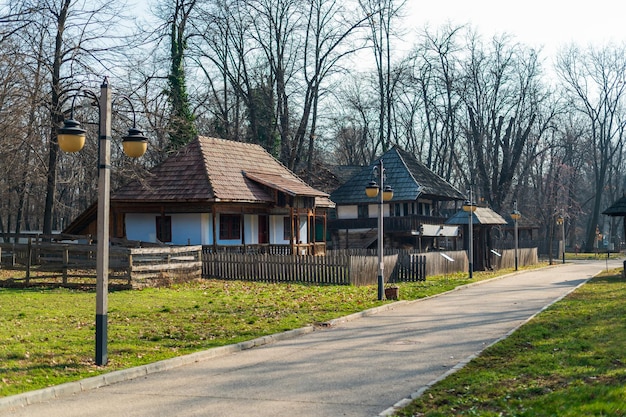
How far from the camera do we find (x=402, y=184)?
52469 millimetres

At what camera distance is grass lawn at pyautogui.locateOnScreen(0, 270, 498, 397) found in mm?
10961

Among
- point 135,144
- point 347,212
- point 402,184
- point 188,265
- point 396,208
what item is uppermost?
point 402,184

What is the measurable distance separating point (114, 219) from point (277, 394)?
28626 millimetres

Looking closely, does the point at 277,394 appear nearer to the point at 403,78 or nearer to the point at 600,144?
the point at 403,78

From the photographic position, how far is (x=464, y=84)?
60.9m

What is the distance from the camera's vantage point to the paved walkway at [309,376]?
8.62m

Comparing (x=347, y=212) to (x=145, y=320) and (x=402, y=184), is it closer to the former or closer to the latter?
(x=402, y=184)

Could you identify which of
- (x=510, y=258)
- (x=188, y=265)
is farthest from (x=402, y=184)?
(x=188, y=265)

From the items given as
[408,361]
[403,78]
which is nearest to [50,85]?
[408,361]

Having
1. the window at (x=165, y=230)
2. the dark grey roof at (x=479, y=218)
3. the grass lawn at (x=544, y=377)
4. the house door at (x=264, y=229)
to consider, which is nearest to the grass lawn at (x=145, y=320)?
the grass lawn at (x=544, y=377)

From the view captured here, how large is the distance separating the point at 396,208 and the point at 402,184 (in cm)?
188

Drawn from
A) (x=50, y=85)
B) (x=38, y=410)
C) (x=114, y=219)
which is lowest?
(x=38, y=410)

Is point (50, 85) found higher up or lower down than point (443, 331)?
higher up

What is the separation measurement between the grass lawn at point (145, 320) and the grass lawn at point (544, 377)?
4.91m
